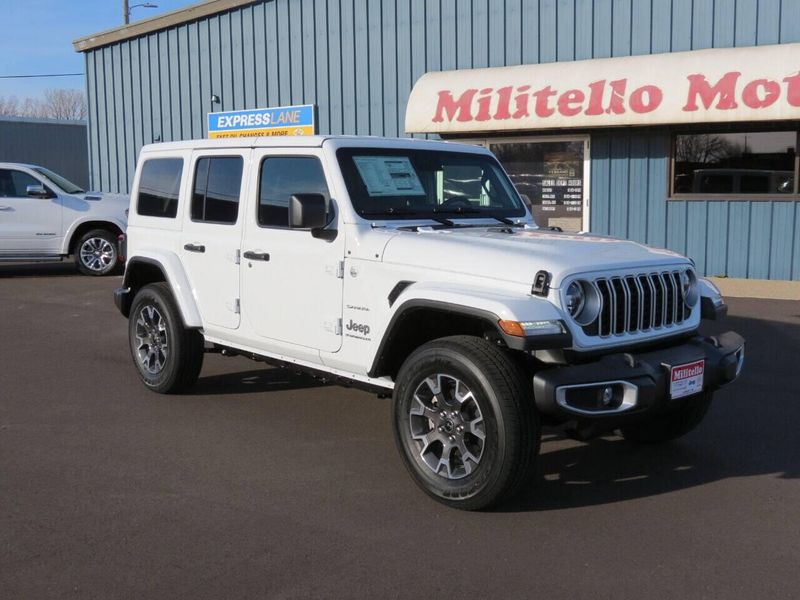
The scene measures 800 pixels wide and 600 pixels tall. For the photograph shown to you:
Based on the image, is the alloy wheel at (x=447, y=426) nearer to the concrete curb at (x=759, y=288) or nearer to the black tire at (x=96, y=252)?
the concrete curb at (x=759, y=288)

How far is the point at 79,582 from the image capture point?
385 centimetres

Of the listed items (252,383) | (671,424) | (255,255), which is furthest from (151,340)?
(671,424)

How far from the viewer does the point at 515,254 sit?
4703mm

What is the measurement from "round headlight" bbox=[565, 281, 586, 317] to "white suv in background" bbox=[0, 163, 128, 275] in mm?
11810

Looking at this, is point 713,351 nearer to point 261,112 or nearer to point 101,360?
point 101,360

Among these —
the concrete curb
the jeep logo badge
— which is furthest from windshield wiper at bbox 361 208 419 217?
the concrete curb

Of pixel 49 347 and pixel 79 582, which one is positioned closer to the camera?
pixel 79 582

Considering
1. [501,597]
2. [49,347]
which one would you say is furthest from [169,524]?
[49,347]

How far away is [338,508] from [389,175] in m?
2.18

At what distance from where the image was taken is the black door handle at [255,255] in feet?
19.5

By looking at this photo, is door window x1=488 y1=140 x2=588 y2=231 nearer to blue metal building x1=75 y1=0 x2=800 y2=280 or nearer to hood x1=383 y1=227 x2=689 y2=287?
blue metal building x1=75 y1=0 x2=800 y2=280

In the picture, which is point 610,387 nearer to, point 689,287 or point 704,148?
point 689,287

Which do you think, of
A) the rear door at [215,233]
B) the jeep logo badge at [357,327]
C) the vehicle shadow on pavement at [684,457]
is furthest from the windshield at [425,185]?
the vehicle shadow on pavement at [684,457]

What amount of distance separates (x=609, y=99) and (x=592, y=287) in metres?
9.62
